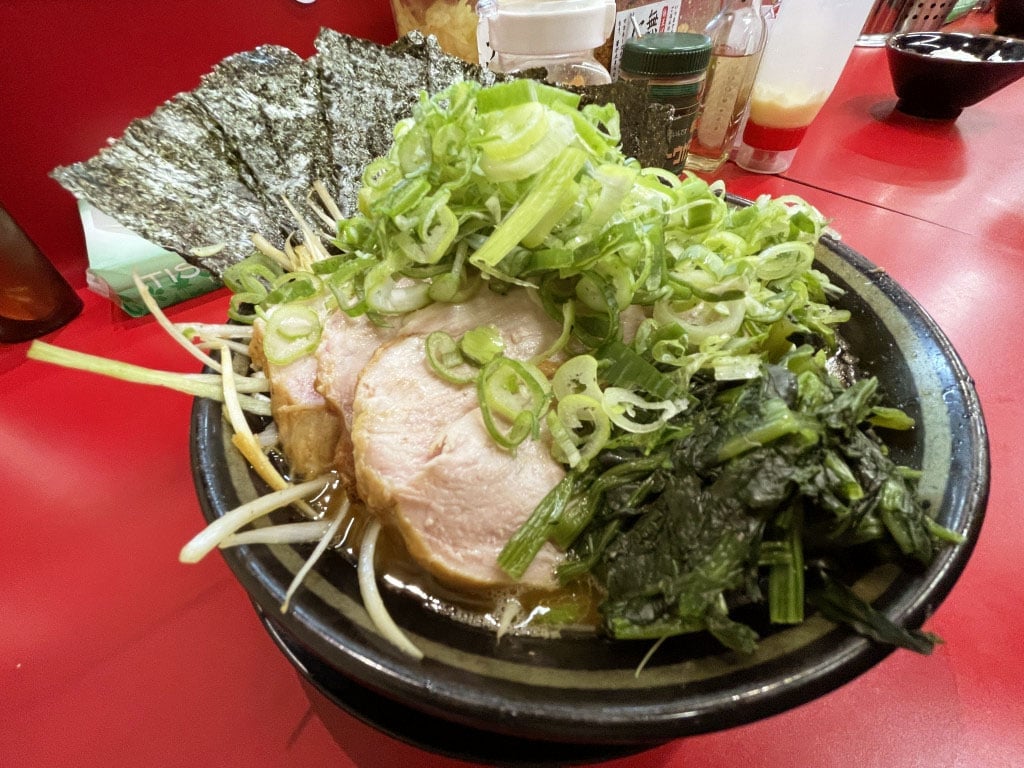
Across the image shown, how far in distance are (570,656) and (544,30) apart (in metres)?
2.00

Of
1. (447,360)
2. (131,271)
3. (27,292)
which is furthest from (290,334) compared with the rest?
(27,292)

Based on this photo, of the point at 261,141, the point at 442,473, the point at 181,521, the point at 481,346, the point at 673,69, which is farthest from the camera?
the point at 673,69

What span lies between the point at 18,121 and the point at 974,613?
323 centimetres

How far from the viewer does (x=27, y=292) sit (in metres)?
1.95

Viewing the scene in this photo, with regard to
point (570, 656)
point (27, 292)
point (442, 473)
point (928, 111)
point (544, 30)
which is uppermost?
point (544, 30)

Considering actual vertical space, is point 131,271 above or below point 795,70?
below

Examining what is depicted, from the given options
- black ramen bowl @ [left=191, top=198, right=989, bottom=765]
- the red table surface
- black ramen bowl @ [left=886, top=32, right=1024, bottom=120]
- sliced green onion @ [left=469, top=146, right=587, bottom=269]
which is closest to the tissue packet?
the red table surface

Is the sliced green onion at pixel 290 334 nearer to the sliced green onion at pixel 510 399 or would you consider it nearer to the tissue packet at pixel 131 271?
the sliced green onion at pixel 510 399

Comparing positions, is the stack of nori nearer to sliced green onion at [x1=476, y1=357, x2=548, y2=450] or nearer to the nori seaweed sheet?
the nori seaweed sheet

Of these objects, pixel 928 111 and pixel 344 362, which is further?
pixel 928 111

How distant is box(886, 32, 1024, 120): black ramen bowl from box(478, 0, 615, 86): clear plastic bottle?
1989mm

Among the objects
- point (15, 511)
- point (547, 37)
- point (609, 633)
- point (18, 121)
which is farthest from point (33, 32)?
point (609, 633)

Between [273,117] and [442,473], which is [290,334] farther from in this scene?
[273,117]

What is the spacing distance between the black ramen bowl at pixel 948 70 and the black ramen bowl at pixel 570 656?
2.81 meters
